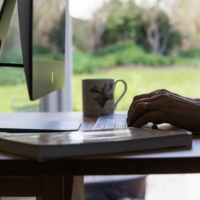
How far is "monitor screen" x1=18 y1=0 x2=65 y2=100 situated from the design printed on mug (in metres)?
0.11

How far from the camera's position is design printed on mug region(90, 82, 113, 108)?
3.69ft

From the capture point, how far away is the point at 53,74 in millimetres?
1006

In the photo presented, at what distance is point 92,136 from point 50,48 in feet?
1.41

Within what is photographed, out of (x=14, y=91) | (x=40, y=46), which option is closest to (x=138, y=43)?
(x=14, y=91)

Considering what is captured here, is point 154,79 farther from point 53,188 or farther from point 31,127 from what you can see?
point 53,188

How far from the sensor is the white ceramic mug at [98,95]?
3.67 feet

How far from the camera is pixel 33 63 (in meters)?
0.71

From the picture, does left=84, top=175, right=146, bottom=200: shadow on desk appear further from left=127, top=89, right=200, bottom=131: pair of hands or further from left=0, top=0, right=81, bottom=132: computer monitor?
left=127, top=89, right=200, bottom=131: pair of hands

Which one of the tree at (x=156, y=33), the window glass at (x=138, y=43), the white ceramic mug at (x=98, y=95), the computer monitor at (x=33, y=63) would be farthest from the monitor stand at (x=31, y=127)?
the tree at (x=156, y=33)

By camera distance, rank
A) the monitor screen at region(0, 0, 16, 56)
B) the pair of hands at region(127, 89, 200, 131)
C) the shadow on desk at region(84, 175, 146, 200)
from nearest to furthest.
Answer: the pair of hands at region(127, 89, 200, 131), the monitor screen at region(0, 0, 16, 56), the shadow on desk at region(84, 175, 146, 200)

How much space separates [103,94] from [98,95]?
14mm

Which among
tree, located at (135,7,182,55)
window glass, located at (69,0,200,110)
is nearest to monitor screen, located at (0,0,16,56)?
window glass, located at (69,0,200,110)

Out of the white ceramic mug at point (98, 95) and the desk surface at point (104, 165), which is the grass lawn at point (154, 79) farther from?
the desk surface at point (104, 165)

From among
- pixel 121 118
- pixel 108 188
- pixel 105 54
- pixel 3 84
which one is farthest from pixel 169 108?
pixel 105 54
